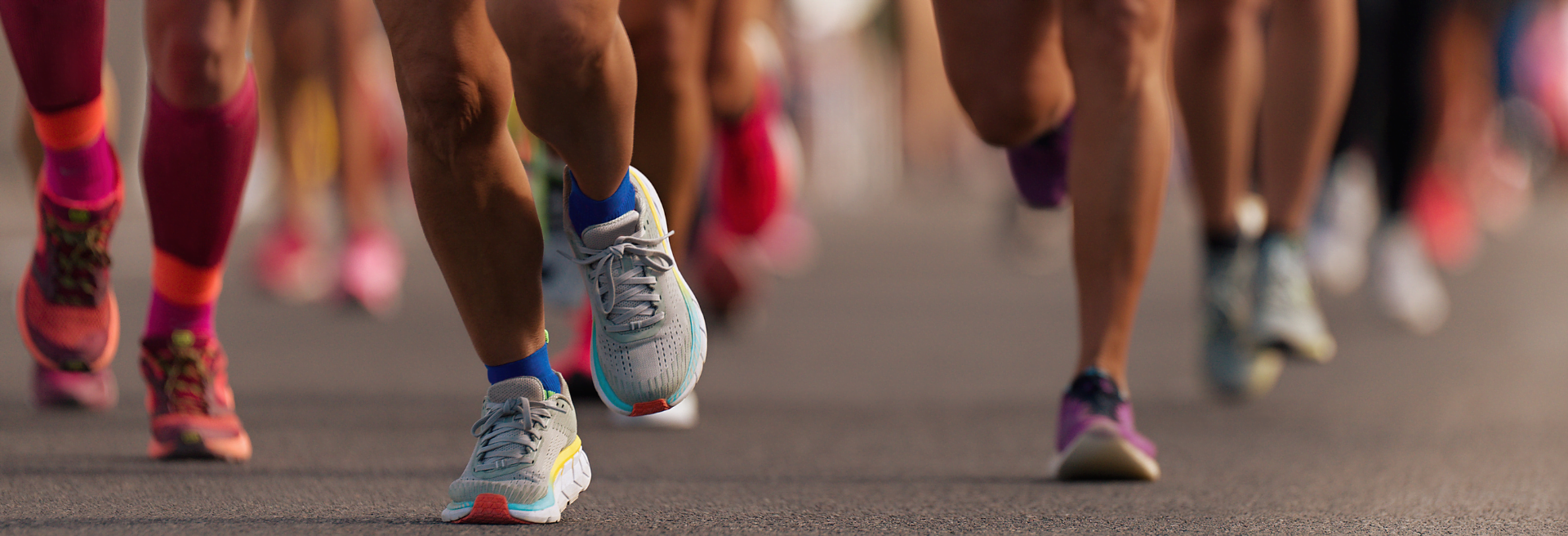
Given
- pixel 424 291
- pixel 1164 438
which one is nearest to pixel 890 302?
pixel 424 291

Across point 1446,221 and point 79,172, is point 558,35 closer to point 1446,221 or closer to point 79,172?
point 79,172

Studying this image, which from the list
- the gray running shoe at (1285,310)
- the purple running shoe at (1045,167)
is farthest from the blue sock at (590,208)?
the gray running shoe at (1285,310)

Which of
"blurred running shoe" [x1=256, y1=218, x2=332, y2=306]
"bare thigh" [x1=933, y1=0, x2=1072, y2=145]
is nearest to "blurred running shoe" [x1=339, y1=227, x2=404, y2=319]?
"blurred running shoe" [x1=256, y1=218, x2=332, y2=306]

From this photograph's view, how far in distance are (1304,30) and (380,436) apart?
242 cm

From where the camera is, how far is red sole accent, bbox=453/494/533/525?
269 centimetres

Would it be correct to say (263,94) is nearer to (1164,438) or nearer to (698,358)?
(1164,438)

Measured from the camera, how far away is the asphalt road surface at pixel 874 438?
9.51 feet

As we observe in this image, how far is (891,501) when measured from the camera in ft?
10.1

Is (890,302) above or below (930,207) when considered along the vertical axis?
below

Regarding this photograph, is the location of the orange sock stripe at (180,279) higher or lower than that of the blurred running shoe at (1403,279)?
lower

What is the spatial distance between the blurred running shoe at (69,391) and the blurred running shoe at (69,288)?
56cm

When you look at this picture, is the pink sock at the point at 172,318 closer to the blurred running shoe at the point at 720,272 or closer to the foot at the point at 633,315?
the foot at the point at 633,315

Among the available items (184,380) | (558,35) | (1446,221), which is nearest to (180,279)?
(184,380)

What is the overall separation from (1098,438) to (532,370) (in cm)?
104
